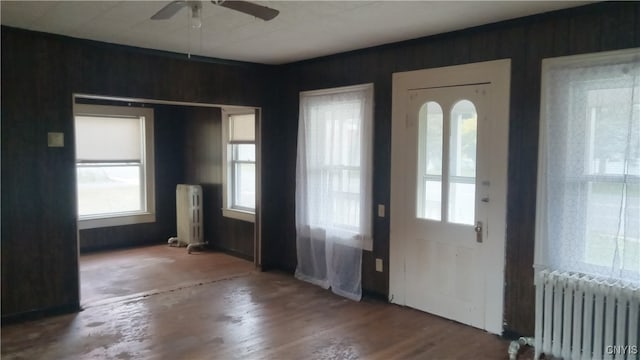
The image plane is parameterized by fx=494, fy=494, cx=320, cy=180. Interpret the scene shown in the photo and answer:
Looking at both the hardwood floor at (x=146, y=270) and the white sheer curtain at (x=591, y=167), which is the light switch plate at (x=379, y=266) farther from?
the hardwood floor at (x=146, y=270)

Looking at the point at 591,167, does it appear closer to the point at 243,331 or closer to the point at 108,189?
the point at 243,331

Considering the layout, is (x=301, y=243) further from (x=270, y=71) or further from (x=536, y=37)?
(x=536, y=37)

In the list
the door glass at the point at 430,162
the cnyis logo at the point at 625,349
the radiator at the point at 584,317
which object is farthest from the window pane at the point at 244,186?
the cnyis logo at the point at 625,349

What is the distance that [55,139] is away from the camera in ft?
13.7

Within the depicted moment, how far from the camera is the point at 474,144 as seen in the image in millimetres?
3922

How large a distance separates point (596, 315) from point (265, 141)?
373cm

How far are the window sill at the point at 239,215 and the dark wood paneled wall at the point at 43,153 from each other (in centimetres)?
225

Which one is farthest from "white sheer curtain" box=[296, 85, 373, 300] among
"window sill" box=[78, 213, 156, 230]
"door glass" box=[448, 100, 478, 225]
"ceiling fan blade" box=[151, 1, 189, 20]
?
"window sill" box=[78, 213, 156, 230]

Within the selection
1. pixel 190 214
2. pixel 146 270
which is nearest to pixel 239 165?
pixel 190 214

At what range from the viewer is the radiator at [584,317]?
118 inches

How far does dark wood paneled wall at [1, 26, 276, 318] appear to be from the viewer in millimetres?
3971

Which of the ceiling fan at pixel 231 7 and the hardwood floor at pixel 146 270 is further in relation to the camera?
the hardwood floor at pixel 146 270

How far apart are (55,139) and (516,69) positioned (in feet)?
12.3

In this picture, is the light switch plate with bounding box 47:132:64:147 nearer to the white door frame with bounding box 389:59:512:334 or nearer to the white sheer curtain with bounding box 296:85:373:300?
the white sheer curtain with bounding box 296:85:373:300
